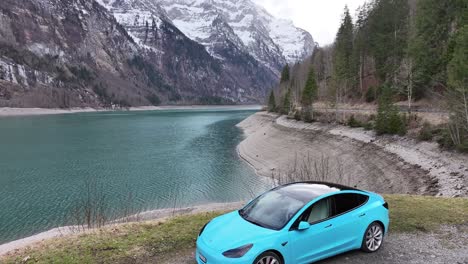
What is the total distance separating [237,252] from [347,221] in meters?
3.41

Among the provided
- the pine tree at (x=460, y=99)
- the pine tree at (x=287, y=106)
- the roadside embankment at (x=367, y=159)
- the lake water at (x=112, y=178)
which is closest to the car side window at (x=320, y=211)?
the roadside embankment at (x=367, y=159)

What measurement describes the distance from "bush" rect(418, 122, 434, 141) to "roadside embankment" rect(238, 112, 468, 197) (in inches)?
25.3

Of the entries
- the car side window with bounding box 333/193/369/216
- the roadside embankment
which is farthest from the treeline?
the car side window with bounding box 333/193/369/216

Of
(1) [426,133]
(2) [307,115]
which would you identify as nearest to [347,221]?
(1) [426,133]

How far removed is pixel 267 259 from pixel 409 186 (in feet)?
75.8

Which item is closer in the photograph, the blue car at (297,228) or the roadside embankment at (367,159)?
the blue car at (297,228)

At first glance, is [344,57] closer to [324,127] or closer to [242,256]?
[324,127]

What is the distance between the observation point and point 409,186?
27469 mm

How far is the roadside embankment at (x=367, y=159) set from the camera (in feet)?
85.9

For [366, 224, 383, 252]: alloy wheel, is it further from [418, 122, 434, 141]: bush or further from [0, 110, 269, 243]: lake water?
[418, 122, 434, 141]: bush

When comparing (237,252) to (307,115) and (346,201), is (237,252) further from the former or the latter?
(307,115)

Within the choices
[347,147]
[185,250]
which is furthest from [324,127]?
[185,250]

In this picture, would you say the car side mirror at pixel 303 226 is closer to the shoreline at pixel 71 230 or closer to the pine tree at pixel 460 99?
the shoreline at pixel 71 230

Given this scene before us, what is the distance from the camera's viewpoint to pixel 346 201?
32.2 ft
